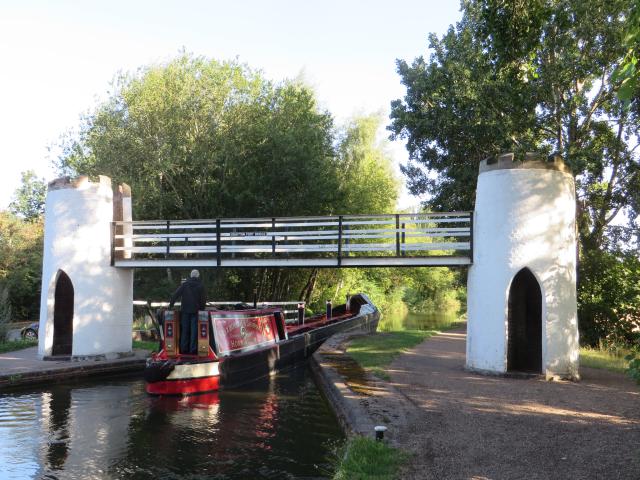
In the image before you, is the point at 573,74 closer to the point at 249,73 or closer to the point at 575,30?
the point at 575,30

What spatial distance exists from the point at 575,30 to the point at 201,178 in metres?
15.0

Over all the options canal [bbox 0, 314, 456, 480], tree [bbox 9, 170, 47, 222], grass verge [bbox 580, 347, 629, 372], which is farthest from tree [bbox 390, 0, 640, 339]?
tree [bbox 9, 170, 47, 222]

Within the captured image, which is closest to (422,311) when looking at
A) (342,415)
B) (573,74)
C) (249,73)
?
(249,73)

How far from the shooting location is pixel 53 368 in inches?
514

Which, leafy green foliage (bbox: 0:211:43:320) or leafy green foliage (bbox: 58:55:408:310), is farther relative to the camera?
leafy green foliage (bbox: 0:211:43:320)

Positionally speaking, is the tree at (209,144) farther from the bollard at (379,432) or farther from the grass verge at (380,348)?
the bollard at (379,432)

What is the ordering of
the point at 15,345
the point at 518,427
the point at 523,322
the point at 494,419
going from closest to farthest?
the point at 518,427 < the point at 494,419 < the point at 523,322 < the point at 15,345

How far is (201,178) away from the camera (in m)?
25.2

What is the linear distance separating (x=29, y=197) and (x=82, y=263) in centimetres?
4366

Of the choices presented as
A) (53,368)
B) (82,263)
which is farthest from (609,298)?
(53,368)

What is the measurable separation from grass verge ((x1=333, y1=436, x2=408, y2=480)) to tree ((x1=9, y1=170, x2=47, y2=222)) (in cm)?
5235

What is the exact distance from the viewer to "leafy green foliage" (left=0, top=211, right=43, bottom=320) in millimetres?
29109

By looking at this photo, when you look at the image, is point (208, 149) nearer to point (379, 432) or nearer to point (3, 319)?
point (3, 319)

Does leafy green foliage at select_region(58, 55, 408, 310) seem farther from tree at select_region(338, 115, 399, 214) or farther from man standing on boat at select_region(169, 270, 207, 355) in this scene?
man standing on boat at select_region(169, 270, 207, 355)
